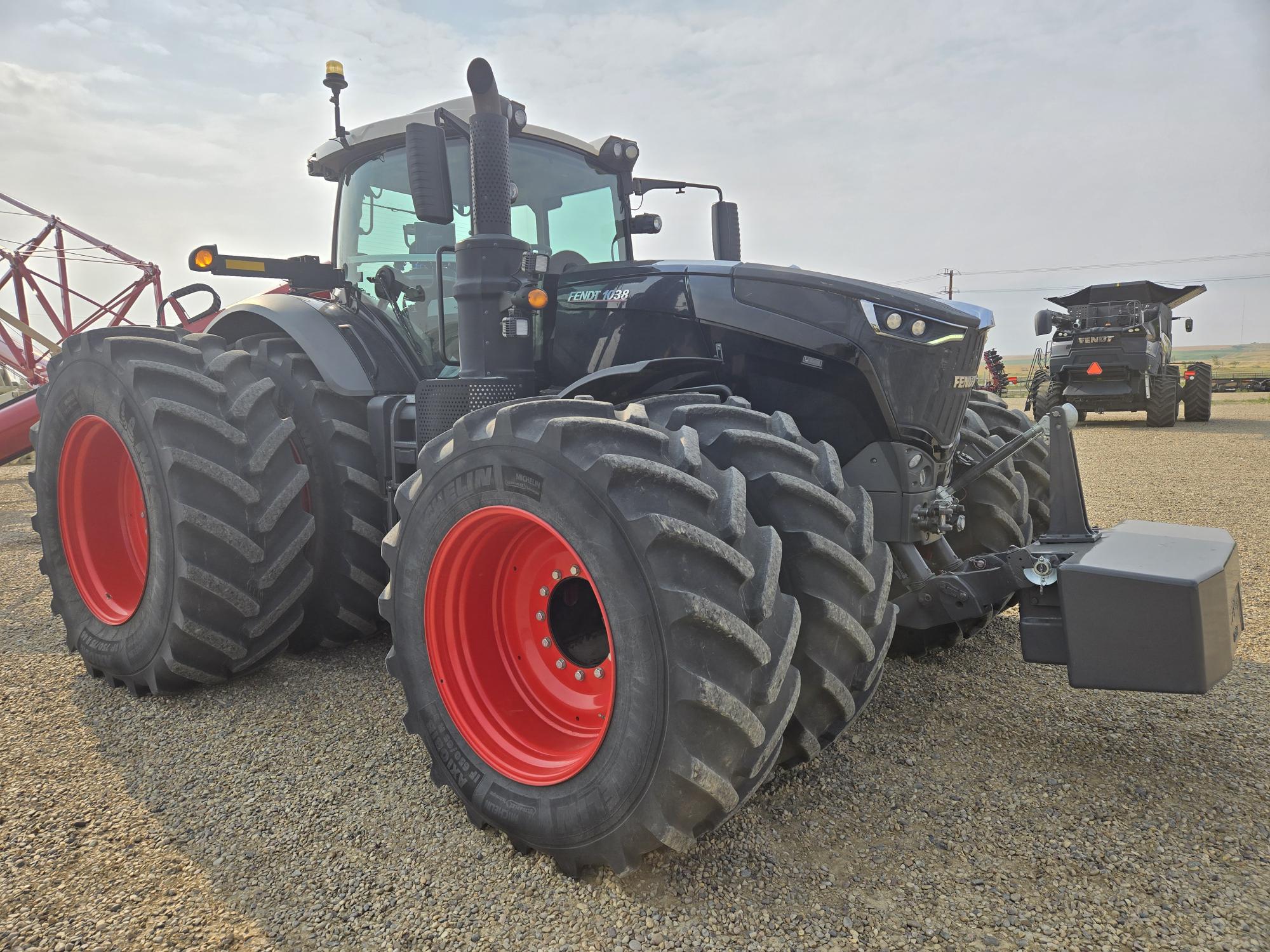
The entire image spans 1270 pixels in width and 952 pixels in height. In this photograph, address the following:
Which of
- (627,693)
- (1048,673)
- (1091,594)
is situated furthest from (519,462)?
(1048,673)

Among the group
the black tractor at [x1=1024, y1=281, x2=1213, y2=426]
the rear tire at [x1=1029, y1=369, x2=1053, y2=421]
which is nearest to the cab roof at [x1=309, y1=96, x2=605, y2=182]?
the black tractor at [x1=1024, y1=281, x2=1213, y2=426]

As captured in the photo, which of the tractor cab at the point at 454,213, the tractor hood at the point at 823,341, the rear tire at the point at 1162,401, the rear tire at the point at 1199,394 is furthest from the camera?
the rear tire at the point at 1199,394

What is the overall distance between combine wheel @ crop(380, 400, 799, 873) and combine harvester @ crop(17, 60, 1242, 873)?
10 mm

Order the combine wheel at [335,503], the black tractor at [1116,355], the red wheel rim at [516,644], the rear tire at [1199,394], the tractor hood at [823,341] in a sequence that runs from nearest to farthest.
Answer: the red wheel rim at [516,644] → the tractor hood at [823,341] → the combine wheel at [335,503] → the black tractor at [1116,355] → the rear tire at [1199,394]

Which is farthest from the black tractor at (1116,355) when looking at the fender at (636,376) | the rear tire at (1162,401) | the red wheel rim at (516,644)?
the red wheel rim at (516,644)

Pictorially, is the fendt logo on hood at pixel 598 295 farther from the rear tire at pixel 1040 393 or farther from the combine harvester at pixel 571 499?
the rear tire at pixel 1040 393

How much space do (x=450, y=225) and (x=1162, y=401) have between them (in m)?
16.1

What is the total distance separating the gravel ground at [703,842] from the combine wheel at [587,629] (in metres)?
0.22

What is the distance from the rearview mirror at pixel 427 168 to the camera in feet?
8.85

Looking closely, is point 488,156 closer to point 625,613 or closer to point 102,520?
point 625,613

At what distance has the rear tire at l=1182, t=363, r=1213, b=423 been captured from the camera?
53.4 feet

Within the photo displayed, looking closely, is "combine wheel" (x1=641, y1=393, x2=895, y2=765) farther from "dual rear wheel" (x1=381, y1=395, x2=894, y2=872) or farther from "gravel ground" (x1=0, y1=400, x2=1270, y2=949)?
"gravel ground" (x1=0, y1=400, x2=1270, y2=949)

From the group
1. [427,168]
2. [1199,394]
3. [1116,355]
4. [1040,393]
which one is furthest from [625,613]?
[1199,394]

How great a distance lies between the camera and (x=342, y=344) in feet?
11.7
